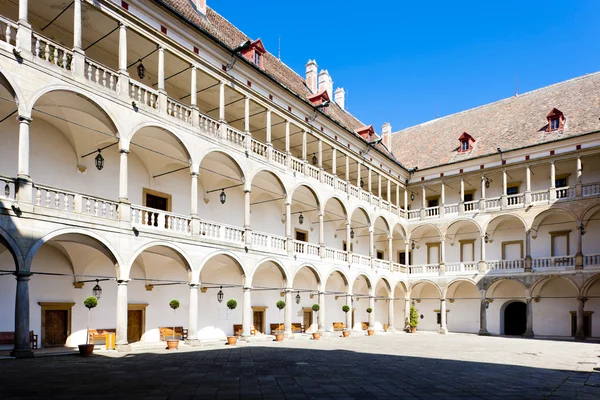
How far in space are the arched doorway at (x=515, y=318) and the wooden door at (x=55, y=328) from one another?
25567 mm

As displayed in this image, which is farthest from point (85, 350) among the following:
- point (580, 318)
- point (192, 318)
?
point (580, 318)

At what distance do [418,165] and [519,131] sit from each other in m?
6.90

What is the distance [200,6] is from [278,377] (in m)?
18.0

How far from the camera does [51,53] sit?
48.5ft

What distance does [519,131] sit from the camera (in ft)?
100

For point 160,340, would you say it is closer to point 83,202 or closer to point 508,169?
point 83,202

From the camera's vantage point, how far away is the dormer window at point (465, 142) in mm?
32184

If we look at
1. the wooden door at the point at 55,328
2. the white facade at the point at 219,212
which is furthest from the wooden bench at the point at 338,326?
the wooden door at the point at 55,328

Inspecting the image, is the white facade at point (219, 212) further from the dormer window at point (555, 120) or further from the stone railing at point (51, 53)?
the dormer window at point (555, 120)

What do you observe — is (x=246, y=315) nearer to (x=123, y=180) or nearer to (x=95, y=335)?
(x=95, y=335)

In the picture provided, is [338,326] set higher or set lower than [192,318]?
lower

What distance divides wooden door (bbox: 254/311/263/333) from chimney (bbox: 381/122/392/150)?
18.4 m

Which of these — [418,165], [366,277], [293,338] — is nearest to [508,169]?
[418,165]

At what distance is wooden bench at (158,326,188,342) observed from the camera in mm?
19297
